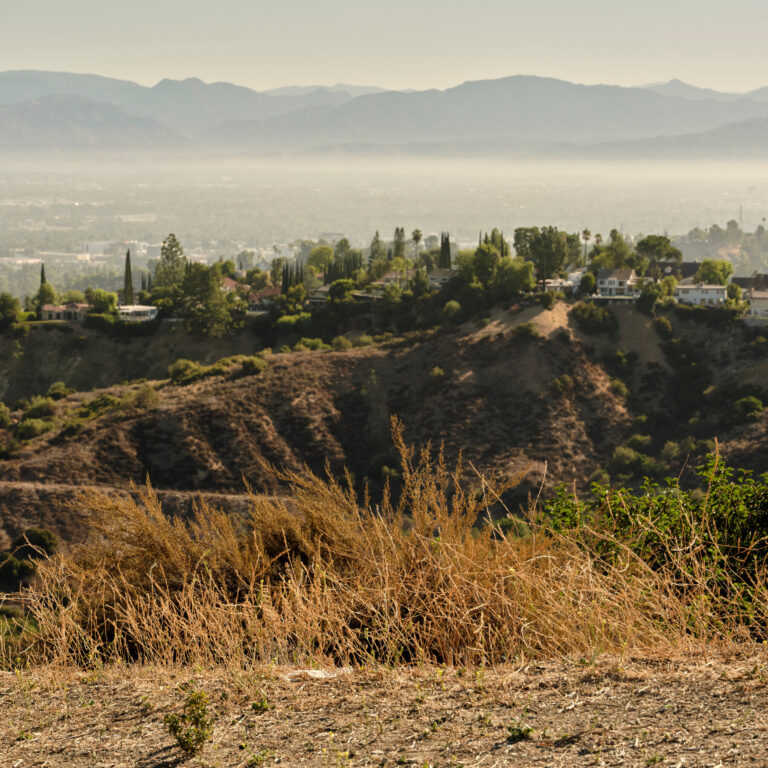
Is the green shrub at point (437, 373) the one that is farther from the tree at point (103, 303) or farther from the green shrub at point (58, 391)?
the tree at point (103, 303)

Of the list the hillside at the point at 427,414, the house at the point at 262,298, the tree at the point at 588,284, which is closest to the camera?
the hillside at the point at 427,414

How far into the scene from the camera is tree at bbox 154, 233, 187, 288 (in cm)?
9962

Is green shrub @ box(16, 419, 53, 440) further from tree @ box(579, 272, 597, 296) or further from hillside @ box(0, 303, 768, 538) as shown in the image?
tree @ box(579, 272, 597, 296)

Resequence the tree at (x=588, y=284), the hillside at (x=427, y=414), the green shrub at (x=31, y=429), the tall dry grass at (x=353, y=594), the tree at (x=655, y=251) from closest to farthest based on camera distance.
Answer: the tall dry grass at (x=353, y=594)
the hillside at (x=427, y=414)
the green shrub at (x=31, y=429)
the tree at (x=588, y=284)
the tree at (x=655, y=251)

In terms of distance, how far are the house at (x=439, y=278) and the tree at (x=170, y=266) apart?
2993 centimetres

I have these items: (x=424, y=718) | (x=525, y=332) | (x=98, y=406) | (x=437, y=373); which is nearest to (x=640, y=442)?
(x=525, y=332)

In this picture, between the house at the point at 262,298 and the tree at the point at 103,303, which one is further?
the house at the point at 262,298

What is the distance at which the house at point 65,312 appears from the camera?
8575 cm

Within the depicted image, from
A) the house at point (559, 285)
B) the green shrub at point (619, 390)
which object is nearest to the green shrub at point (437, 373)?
the green shrub at point (619, 390)

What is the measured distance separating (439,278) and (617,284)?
58.5ft

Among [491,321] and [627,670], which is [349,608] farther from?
[491,321]

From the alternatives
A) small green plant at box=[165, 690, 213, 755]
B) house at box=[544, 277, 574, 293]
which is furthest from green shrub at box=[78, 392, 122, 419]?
small green plant at box=[165, 690, 213, 755]

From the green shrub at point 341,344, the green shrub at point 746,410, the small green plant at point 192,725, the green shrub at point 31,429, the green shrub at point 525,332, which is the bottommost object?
the green shrub at point 31,429

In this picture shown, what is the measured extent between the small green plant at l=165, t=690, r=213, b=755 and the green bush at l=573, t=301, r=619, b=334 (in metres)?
63.7
